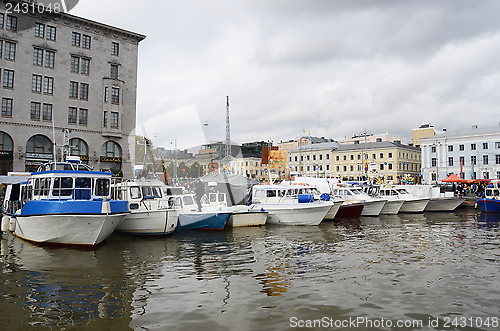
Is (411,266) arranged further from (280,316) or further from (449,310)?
(280,316)

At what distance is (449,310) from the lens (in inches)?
377

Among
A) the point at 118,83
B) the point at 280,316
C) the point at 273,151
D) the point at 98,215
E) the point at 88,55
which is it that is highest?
the point at 88,55


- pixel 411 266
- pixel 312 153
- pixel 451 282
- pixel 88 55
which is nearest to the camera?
pixel 451 282

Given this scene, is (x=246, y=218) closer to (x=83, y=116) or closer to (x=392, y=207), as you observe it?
(x=392, y=207)

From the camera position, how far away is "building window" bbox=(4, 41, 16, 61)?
129 ft

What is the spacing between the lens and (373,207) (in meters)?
35.1

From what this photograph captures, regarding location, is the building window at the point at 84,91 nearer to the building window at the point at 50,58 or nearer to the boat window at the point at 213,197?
the building window at the point at 50,58

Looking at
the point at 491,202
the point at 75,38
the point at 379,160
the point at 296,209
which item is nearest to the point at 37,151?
the point at 75,38

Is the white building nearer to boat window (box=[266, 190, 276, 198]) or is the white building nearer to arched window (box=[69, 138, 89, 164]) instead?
boat window (box=[266, 190, 276, 198])

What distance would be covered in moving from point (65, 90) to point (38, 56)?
443 cm

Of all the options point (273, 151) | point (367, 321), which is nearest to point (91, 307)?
point (367, 321)

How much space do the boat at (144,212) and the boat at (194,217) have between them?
102cm

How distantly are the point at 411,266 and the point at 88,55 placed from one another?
4320 centimetres

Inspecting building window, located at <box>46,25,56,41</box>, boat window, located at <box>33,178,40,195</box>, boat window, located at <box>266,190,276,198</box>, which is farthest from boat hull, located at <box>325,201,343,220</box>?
building window, located at <box>46,25,56,41</box>
